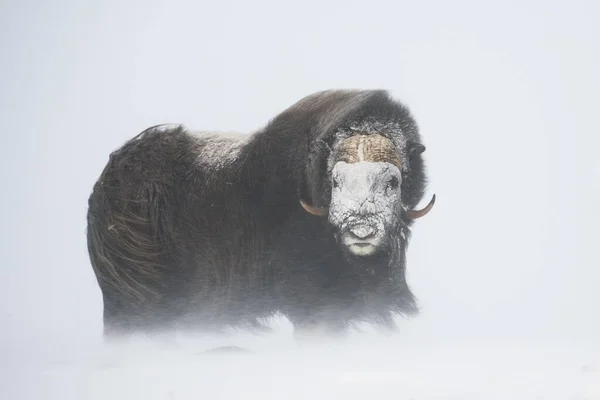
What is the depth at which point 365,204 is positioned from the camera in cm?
354

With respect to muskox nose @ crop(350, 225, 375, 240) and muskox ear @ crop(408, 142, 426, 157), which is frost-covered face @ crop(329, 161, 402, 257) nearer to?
muskox nose @ crop(350, 225, 375, 240)

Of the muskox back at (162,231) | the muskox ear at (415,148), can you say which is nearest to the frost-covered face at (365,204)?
the muskox ear at (415,148)

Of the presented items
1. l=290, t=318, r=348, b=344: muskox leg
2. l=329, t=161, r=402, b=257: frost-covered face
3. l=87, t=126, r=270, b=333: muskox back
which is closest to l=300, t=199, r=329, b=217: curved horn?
l=329, t=161, r=402, b=257: frost-covered face

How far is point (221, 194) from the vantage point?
4109 millimetres

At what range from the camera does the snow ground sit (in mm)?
3176

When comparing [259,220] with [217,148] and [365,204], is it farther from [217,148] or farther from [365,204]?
[365,204]

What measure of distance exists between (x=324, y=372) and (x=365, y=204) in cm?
72

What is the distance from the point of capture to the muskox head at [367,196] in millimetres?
3527

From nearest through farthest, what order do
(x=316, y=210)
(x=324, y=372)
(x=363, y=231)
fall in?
(x=324, y=372) → (x=363, y=231) → (x=316, y=210)

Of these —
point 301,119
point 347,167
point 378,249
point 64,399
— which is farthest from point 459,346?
point 64,399

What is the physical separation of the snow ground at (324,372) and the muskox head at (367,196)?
0.50m

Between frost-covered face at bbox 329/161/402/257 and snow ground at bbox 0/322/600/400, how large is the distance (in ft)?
1.70

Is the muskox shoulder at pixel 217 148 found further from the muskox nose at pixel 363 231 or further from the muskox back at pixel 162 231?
the muskox nose at pixel 363 231

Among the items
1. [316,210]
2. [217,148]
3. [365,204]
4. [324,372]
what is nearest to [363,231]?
[365,204]
